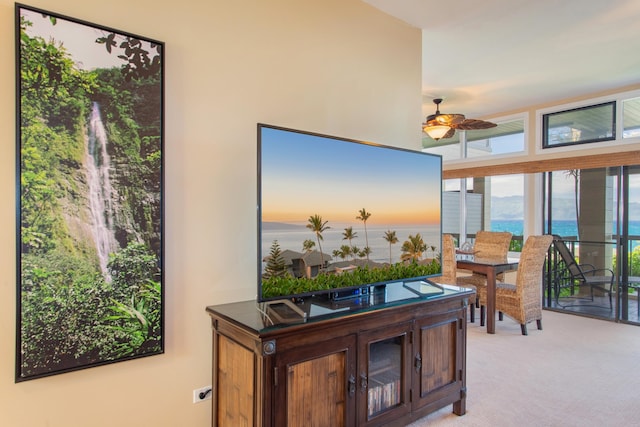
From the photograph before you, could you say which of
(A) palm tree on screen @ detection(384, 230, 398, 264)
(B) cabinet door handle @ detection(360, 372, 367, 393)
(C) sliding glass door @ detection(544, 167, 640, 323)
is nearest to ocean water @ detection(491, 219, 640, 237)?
(C) sliding glass door @ detection(544, 167, 640, 323)

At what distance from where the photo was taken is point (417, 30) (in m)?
3.16

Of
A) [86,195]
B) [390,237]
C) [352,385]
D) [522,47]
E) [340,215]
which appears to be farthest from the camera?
[522,47]

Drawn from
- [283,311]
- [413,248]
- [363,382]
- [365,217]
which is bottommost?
[363,382]

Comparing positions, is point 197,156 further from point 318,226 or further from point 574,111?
point 574,111

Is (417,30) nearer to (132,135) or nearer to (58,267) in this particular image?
(132,135)

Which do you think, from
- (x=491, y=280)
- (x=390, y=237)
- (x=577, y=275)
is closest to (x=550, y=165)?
(x=577, y=275)

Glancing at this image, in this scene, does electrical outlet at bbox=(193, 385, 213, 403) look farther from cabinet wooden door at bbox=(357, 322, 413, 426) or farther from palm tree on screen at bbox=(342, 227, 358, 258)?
palm tree on screen at bbox=(342, 227, 358, 258)

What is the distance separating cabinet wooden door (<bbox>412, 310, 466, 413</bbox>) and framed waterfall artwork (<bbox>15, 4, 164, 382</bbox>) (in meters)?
1.43

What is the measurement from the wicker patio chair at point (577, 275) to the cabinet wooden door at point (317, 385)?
452 cm

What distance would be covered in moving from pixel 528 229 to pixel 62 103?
5.75m

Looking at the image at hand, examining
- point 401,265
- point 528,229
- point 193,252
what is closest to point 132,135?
point 193,252

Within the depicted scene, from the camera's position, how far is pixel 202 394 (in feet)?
6.63

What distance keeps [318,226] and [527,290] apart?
3.16m

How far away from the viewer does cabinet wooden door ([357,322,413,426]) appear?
1.95 metres
